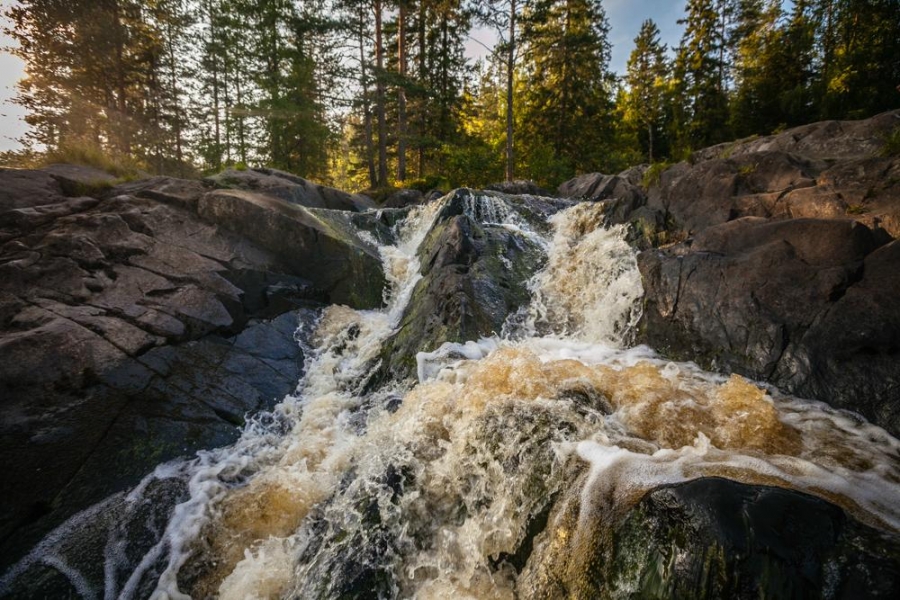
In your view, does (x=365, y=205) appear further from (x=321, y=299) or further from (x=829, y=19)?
(x=829, y=19)

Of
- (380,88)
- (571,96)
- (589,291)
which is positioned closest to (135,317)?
(589,291)

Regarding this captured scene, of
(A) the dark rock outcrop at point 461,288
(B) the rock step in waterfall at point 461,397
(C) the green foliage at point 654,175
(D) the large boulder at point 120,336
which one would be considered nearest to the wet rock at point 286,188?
(D) the large boulder at point 120,336

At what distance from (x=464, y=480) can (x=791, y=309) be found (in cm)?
456

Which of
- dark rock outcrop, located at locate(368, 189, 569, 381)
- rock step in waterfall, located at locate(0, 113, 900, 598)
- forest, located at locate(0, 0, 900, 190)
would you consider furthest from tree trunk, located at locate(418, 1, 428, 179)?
rock step in waterfall, located at locate(0, 113, 900, 598)

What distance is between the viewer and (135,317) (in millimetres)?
6129

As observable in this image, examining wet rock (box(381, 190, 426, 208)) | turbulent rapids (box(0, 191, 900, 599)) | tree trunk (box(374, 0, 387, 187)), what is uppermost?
tree trunk (box(374, 0, 387, 187))

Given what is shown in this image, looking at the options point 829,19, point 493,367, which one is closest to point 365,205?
point 493,367

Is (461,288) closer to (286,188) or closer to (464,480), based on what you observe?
(464,480)

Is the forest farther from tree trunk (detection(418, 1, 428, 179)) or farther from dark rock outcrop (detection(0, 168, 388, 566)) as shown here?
dark rock outcrop (detection(0, 168, 388, 566))

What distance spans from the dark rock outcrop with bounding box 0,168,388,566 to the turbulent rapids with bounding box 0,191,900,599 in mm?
556

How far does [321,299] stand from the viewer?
28.5ft

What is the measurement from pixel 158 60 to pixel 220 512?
23523 mm

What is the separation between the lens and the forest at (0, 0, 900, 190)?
15.6 m

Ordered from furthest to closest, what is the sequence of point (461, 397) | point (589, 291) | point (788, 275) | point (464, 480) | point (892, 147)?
point (589, 291) → point (892, 147) → point (788, 275) → point (461, 397) → point (464, 480)
